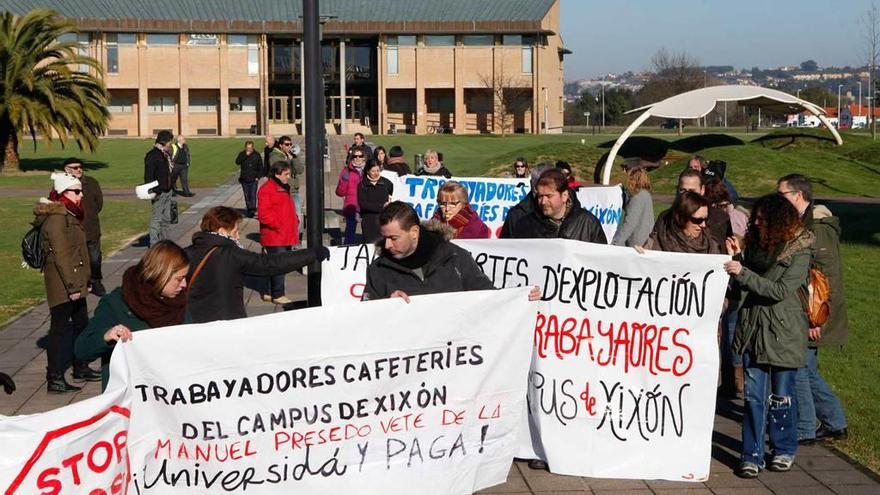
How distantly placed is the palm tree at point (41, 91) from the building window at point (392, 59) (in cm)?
4163

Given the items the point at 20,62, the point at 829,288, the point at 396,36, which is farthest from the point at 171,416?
the point at 396,36

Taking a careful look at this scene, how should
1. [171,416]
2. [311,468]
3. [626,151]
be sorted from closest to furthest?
[171,416]
[311,468]
[626,151]

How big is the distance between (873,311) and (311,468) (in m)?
9.51

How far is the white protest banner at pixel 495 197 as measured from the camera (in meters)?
14.3

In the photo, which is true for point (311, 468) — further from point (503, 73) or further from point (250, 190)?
point (503, 73)

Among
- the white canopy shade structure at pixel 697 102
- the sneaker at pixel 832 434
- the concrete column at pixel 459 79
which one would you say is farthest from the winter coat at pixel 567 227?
the concrete column at pixel 459 79

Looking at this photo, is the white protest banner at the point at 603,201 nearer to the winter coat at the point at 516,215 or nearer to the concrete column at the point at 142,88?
the winter coat at the point at 516,215

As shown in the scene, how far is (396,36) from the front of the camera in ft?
284

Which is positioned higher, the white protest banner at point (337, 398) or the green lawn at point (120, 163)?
the green lawn at point (120, 163)

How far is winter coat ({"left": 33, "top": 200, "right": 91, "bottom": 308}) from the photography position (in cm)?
943

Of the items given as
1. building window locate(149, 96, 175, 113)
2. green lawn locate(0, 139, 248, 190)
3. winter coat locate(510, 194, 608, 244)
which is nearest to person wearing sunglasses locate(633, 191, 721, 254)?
winter coat locate(510, 194, 608, 244)

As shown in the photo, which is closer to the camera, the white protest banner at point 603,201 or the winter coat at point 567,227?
the winter coat at point 567,227

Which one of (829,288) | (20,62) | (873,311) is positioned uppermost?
(20,62)

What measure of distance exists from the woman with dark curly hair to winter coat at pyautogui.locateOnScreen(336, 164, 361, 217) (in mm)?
10088
